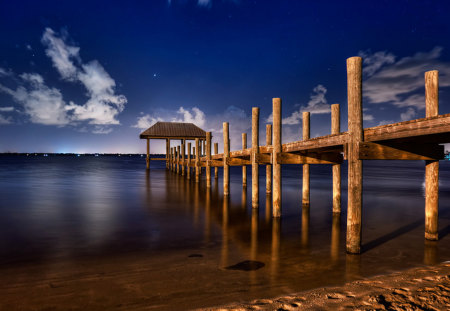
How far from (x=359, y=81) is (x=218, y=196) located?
32.2 feet

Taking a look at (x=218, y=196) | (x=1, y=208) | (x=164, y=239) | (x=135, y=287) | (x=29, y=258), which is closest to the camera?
(x=135, y=287)

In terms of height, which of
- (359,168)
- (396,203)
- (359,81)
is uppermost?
(359,81)

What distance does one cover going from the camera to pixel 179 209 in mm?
10602

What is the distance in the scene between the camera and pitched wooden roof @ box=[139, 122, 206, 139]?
97.2ft

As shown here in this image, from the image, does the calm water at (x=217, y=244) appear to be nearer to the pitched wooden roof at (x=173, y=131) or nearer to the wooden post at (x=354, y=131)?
the wooden post at (x=354, y=131)

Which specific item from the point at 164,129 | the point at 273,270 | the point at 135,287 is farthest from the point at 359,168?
the point at 164,129

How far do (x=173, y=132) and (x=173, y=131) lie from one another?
23 centimetres

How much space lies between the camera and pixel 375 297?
10.9ft

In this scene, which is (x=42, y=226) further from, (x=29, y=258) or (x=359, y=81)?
(x=359, y=81)

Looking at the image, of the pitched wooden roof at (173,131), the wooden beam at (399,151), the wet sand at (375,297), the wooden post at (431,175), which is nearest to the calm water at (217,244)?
the wet sand at (375,297)

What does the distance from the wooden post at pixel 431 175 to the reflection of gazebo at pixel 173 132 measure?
78.5ft

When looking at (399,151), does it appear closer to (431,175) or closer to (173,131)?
(431,175)

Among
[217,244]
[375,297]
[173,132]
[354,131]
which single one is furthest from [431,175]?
[173,132]

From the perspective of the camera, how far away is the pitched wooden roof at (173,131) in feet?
97.2
